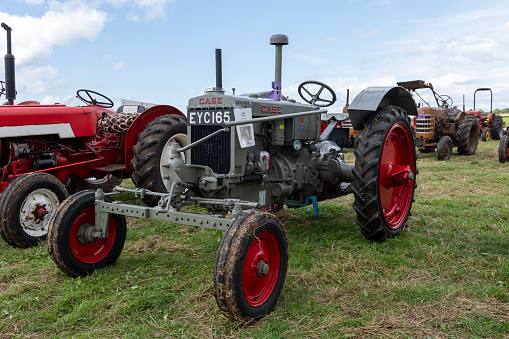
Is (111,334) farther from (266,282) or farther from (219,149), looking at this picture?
(219,149)

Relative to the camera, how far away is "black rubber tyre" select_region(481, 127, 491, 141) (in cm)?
1931

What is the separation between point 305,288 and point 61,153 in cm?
424

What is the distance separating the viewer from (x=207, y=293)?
10.2ft

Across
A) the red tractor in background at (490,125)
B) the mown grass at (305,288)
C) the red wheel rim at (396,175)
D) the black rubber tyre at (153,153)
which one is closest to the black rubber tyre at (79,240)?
the mown grass at (305,288)

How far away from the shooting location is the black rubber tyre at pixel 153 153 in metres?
5.05

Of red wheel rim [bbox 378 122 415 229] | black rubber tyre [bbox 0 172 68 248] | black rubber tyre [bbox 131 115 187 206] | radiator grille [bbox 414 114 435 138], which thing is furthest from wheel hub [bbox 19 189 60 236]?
radiator grille [bbox 414 114 435 138]

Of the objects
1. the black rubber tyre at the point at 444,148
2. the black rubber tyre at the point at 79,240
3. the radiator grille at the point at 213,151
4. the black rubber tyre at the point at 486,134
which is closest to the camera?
the black rubber tyre at the point at 79,240

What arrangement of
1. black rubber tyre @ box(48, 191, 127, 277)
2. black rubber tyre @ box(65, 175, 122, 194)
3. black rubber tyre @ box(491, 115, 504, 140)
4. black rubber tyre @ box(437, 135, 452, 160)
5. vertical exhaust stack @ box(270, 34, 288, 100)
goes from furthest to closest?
black rubber tyre @ box(491, 115, 504, 140) → black rubber tyre @ box(437, 135, 452, 160) → black rubber tyre @ box(65, 175, 122, 194) → vertical exhaust stack @ box(270, 34, 288, 100) → black rubber tyre @ box(48, 191, 127, 277)

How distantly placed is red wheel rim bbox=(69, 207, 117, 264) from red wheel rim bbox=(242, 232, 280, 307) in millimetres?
1481

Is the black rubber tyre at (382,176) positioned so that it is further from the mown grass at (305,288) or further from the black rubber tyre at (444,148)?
the black rubber tyre at (444,148)

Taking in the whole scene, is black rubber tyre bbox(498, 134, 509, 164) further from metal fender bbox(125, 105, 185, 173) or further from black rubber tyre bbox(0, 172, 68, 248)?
black rubber tyre bbox(0, 172, 68, 248)

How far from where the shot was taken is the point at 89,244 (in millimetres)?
3543

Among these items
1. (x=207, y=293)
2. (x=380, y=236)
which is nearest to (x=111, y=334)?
(x=207, y=293)

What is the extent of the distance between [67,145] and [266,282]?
4.30m
